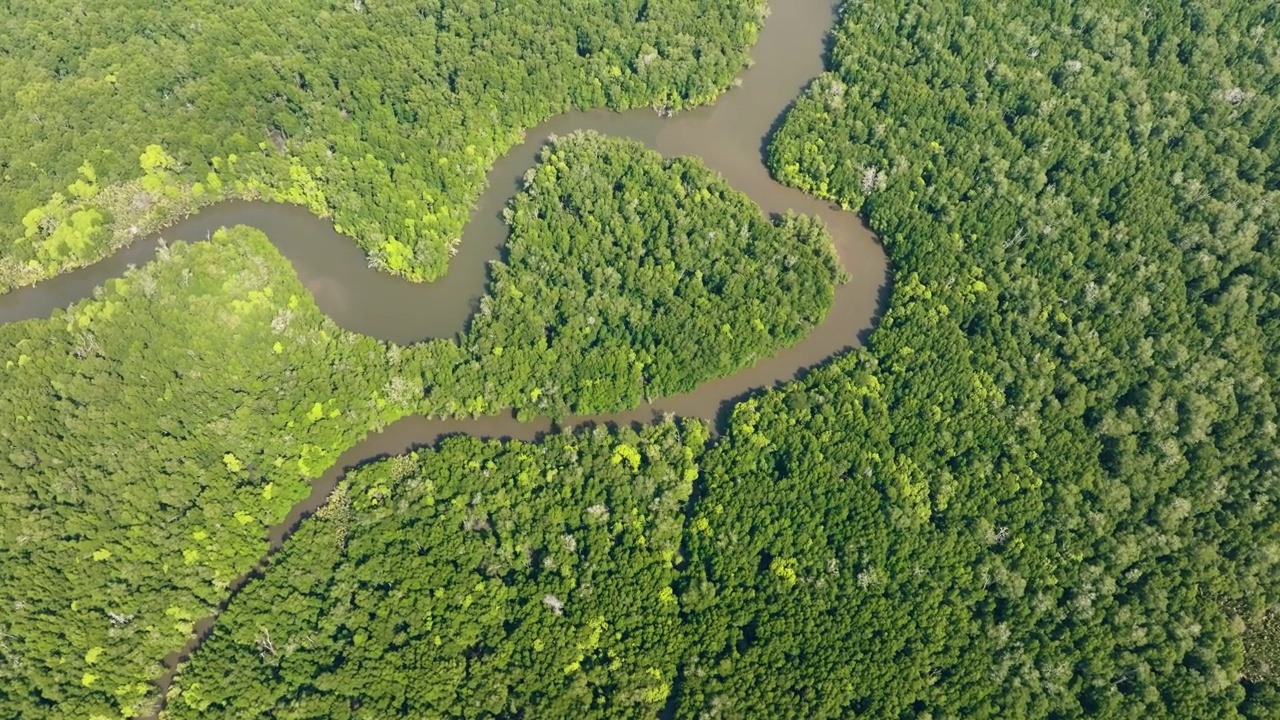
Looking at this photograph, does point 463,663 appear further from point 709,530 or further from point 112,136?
point 112,136

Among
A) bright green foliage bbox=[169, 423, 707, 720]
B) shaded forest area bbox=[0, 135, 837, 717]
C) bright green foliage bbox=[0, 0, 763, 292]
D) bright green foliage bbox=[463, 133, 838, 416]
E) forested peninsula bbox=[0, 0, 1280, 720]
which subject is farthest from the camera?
bright green foliage bbox=[0, 0, 763, 292]

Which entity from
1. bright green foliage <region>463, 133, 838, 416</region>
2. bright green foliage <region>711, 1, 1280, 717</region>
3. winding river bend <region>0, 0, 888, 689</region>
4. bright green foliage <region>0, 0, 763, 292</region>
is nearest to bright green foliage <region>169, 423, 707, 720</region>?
winding river bend <region>0, 0, 888, 689</region>

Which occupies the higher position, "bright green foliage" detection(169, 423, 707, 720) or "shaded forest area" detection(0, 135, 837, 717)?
"shaded forest area" detection(0, 135, 837, 717)

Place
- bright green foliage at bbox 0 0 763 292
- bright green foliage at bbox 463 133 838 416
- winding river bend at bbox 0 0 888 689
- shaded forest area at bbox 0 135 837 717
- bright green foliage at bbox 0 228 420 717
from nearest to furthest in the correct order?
bright green foliage at bbox 0 228 420 717 → shaded forest area at bbox 0 135 837 717 → bright green foliage at bbox 463 133 838 416 → winding river bend at bbox 0 0 888 689 → bright green foliage at bbox 0 0 763 292

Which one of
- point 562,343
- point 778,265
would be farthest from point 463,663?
point 778,265

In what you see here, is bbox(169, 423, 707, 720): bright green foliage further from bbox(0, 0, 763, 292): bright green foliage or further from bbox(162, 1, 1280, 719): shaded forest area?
bbox(0, 0, 763, 292): bright green foliage

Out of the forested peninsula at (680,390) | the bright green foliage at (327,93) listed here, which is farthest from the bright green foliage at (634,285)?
the bright green foliage at (327,93)
